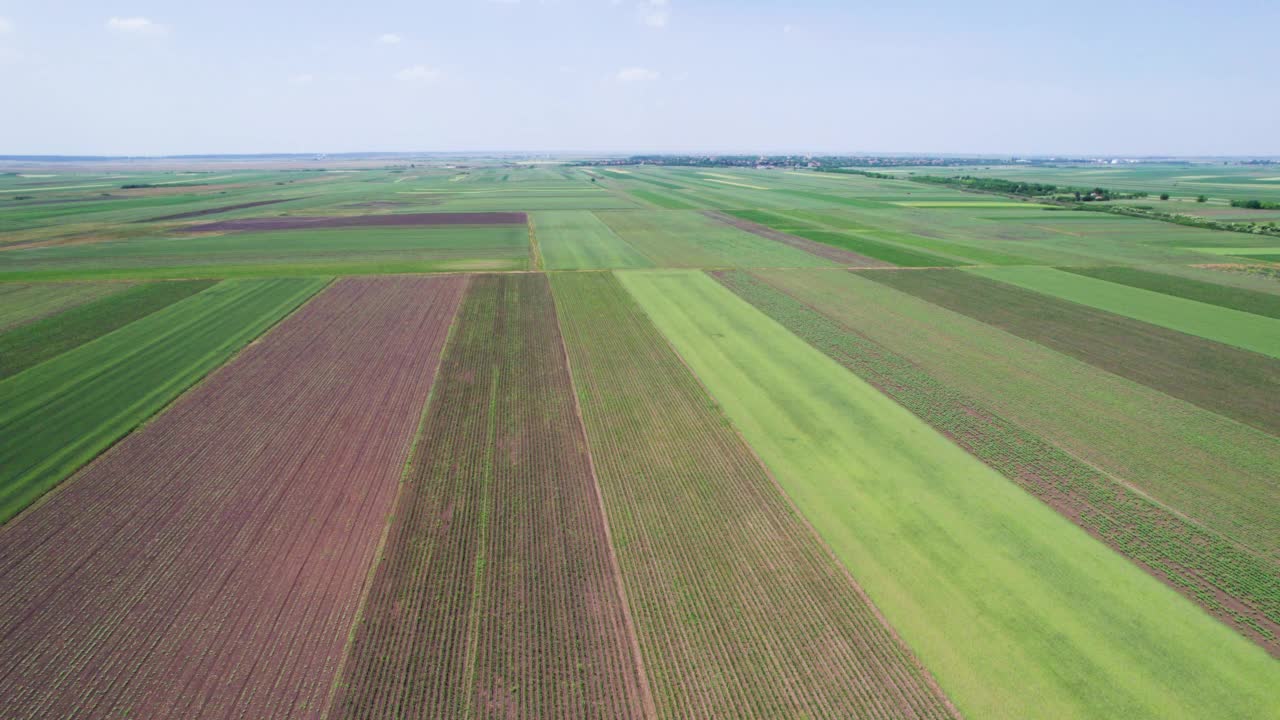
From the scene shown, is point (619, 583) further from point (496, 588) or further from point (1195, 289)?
point (1195, 289)

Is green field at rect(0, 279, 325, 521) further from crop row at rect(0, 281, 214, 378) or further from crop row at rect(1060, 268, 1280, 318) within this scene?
crop row at rect(1060, 268, 1280, 318)

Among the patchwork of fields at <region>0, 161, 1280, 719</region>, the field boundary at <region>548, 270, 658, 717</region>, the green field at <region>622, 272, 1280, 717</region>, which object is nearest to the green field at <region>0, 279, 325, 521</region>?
the patchwork of fields at <region>0, 161, 1280, 719</region>

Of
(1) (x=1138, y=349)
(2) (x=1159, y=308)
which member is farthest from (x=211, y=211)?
(2) (x=1159, y=308)

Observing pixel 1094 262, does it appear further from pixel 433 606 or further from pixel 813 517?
pixel 433 606

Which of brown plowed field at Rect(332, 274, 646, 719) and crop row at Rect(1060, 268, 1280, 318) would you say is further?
crop row at Rect(1060, 268, 1280, 318)

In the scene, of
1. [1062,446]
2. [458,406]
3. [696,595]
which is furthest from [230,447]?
[1062,446]

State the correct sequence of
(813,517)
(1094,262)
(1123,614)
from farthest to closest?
1. (1094,262)
2. (813,517)
3. (1123,614)
